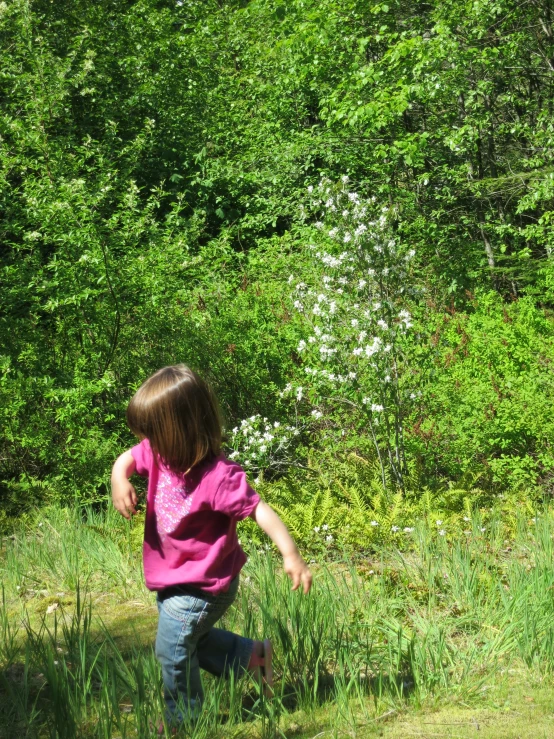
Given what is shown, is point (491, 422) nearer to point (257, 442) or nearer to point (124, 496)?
point (257, 442)

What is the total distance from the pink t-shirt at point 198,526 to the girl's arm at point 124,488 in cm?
8

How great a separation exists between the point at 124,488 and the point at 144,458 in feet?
0.43

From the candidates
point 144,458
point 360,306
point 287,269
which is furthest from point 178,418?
point 287,269

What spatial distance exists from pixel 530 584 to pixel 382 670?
0.75 meters

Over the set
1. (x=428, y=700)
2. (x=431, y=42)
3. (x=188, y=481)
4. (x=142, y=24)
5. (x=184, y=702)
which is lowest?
(x=428, y=700)

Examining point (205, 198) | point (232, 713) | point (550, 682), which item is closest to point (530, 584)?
point (550, 682)

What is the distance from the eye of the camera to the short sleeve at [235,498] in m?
2.73

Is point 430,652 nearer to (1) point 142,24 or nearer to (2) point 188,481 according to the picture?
(2) point 188,481

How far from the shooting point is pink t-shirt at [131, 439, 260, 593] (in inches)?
109

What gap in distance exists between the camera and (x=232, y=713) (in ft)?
8.91

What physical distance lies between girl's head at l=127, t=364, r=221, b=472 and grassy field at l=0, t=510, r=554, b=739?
657mm

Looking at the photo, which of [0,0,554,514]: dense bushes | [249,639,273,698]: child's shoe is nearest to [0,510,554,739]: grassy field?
[249,639,273,698]: child's shoe

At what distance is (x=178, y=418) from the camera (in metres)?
2.80

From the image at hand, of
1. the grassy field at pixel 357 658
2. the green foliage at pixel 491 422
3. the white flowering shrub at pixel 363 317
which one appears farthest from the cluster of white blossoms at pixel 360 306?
the grassy field at pixel 357 658
